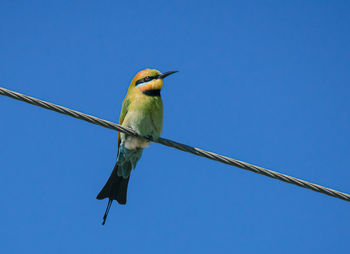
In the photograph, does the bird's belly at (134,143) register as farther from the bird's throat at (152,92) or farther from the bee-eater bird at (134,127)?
the bird's throat at (152,92)

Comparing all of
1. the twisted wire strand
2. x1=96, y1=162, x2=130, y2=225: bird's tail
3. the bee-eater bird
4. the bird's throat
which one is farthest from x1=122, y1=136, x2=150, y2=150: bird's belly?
the twisted wire strand

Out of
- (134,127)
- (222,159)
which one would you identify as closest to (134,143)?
(134,127)

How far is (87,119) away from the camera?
2311 millimetres

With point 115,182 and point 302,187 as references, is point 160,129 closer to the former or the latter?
point 115,182

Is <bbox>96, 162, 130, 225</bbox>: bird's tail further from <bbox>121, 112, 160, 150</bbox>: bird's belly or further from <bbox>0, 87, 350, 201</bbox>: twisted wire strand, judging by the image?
<bbox>0, 87, 350, 201</bbox>: twisted wire strand

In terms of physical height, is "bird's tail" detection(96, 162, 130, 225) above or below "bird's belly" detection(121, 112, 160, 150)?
below

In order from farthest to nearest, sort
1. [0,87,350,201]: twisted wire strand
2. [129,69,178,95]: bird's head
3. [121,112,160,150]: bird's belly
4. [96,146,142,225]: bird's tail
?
[129,69,178,95]: bird's head → [96,146,142,225]: bird's tail → [121,112,160,150]: bird's belly → [0,87,350,201]: twisted wire strand

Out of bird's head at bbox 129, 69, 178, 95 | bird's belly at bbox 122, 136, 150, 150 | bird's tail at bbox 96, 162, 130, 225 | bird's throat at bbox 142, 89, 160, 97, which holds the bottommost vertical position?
bird's tail at bbox 96, 162, 130, 225

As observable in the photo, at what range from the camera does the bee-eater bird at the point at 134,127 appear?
3330 millimetres

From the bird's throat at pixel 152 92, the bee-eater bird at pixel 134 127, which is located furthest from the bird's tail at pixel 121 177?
the bird's throat at pixel 152 92

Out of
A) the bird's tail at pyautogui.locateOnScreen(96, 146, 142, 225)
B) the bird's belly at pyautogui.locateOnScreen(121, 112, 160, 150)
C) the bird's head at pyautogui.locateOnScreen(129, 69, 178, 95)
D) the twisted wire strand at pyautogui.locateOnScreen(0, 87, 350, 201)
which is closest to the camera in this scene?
the twisted wire strand at pyautogui.locateOnScreen(0, 87, 350, 201)

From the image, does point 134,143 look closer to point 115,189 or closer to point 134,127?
point 134,127

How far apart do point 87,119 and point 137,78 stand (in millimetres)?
1454

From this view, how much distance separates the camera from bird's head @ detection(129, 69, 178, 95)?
11.6 ft
